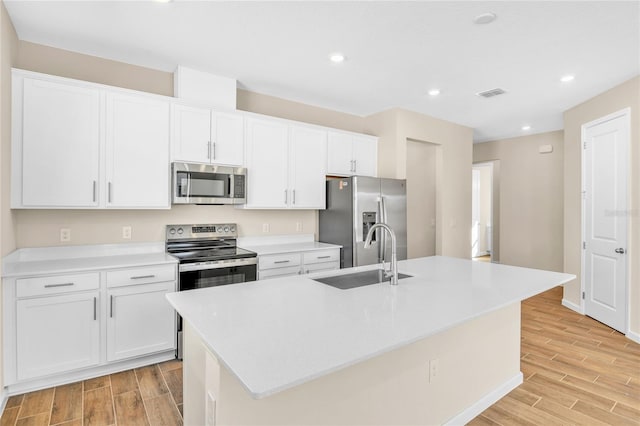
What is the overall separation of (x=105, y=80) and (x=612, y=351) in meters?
5.34

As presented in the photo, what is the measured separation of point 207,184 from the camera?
3324mm

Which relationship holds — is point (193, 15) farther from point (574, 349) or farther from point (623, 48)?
point (574, 349)

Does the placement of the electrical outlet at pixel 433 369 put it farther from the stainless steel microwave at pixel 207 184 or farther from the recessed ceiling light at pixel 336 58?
the recessed ceiling light at pixel 336 58

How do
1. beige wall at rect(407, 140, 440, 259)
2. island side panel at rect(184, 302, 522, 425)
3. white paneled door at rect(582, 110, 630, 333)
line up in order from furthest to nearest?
beige wall at rect(407, 140, 440, 259), white paneled door at rect(582, 110, 630, 333), island side panel at rect(184, 302, 522, 425)

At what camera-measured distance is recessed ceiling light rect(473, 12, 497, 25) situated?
94.4 inches

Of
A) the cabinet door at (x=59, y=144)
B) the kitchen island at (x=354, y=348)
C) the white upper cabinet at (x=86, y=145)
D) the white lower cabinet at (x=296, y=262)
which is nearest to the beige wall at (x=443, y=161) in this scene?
the white lower cabinet at (x=296, y=262)

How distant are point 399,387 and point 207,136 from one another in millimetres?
2714

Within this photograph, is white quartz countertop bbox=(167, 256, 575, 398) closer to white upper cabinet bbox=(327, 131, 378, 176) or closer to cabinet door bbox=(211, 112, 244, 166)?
cabinet door bbox=(211, 112, 244, 166)

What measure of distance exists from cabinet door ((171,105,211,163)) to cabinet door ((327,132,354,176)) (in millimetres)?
1492

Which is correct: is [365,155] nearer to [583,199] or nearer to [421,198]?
[421,198]

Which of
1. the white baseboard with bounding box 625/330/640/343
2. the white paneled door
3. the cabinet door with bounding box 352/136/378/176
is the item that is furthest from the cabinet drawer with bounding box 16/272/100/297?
the white paneled door

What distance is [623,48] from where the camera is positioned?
2.90m

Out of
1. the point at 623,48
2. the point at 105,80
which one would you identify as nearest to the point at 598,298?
the point at 623,48

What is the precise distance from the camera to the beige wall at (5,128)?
7.51ft
